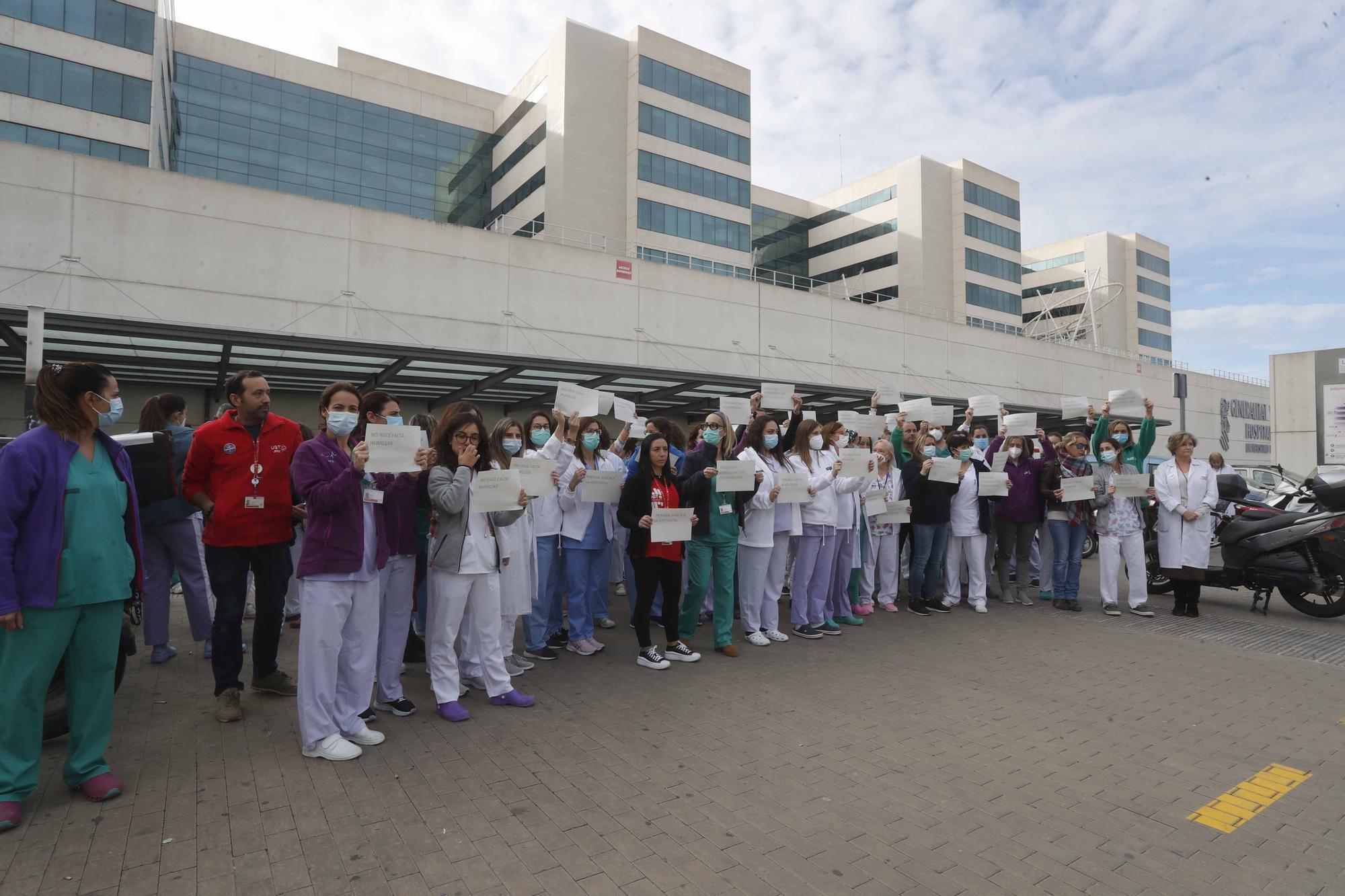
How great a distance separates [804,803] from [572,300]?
2496 centimetres

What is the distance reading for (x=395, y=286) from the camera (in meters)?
24.0

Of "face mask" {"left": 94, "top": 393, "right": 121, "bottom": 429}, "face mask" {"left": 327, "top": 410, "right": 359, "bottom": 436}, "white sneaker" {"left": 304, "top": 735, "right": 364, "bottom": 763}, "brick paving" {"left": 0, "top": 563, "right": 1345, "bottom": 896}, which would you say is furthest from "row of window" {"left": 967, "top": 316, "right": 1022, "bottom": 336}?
"face mask" {"left": 94, "top": 393, "right": 121, "bottom": 429}

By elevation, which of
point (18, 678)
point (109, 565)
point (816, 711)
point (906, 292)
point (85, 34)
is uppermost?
point (85, 34)

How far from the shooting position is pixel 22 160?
61.5 feet

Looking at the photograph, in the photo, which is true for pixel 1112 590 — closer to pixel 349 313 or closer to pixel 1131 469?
pixel 1131 469

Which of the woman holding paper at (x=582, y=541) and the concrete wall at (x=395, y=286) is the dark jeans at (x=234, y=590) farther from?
the concrete wall at (x=395, y=286)

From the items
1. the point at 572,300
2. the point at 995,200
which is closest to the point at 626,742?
the point at 572,300

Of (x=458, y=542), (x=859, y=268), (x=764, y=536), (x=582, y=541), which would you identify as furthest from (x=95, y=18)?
(x=859, y=268)

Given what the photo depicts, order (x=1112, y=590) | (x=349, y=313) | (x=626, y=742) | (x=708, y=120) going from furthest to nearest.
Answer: (x=708, y=120) → (x=349, y=313) → (x=1112, y=590) → (x=626, y=742)

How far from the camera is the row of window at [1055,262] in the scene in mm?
69188

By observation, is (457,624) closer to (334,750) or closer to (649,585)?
(334,750)

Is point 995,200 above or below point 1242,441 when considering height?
above

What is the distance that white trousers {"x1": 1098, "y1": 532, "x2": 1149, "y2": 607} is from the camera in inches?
333

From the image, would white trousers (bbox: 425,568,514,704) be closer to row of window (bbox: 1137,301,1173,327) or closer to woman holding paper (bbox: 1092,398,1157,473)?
woman holding paper (bbox: 1092,398,1157,473)
